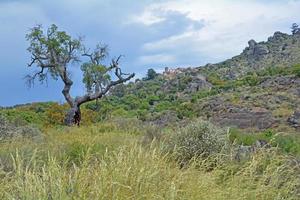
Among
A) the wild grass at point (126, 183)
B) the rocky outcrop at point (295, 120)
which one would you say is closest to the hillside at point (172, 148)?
the wild grass at point (126, 183)

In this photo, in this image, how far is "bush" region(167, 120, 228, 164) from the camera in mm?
13312

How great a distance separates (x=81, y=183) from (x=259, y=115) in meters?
34.5

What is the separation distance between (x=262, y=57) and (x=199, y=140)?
67482 mm

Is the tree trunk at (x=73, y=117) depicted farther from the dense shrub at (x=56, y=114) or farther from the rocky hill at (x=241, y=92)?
the rocky hill at (x=241, y=92)

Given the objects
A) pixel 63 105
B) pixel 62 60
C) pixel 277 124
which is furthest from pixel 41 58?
pixel 277 124

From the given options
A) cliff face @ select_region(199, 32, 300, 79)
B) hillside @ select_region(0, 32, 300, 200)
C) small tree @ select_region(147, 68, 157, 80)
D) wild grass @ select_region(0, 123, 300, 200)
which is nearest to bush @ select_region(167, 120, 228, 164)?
hillside @ select_region(0, 32, 300, 200)

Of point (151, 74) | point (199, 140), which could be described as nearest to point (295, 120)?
point (199, 140)

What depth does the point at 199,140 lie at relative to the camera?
1396 cm

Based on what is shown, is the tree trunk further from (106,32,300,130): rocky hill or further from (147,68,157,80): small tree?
(147,68,157,80): small tree

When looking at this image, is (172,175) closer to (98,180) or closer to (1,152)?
(98,180)

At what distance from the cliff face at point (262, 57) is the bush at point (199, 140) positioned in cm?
5727

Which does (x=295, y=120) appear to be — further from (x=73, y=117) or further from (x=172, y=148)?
(x=172, y=148)

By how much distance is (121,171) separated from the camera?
6.88 meters

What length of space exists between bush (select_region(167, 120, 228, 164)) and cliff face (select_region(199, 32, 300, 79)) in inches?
2255
